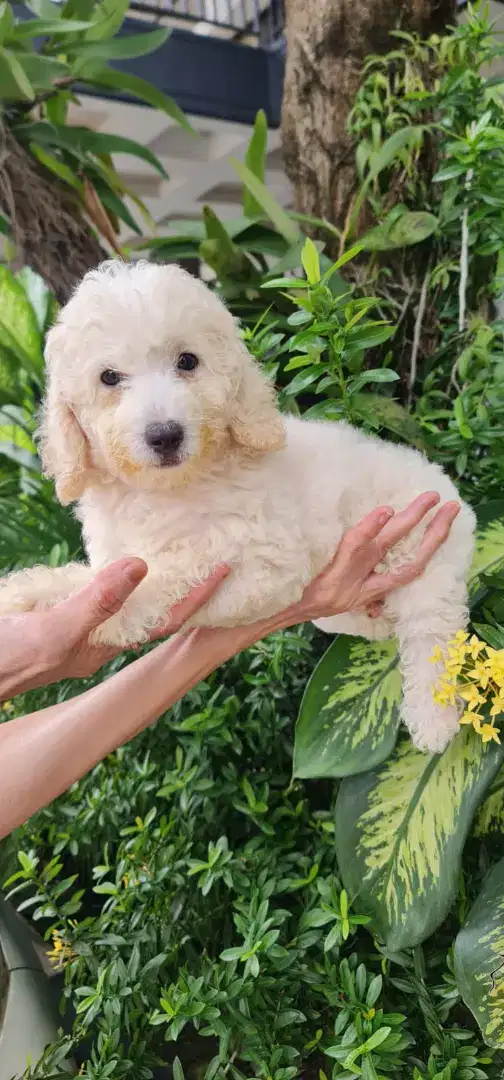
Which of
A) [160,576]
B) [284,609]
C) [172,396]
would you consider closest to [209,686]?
[284,609]

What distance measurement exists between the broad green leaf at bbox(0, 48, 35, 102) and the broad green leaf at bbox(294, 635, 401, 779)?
141cm

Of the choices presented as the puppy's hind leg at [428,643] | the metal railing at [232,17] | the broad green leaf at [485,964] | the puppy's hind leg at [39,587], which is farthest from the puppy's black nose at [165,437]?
the metal railing at [232,17]

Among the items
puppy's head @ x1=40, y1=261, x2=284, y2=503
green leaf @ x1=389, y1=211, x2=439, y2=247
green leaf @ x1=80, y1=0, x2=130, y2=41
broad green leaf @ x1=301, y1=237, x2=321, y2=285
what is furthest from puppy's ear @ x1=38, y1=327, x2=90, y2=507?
green leaf @ x1=80, y1=0, x2=130, y2=41

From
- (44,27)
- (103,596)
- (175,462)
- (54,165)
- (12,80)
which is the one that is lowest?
(103,596)

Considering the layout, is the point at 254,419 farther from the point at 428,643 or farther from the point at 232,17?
the point at 232,17

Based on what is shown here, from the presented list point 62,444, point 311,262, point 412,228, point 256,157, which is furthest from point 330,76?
point 62,444

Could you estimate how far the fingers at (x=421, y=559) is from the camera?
1.04 meters

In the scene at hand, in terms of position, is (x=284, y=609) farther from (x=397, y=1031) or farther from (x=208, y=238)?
(x=208, y=238)

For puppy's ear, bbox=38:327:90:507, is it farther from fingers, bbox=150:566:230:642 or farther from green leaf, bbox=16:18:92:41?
green leaf, bbox=16:18:92:41

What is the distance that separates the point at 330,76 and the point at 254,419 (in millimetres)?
1371

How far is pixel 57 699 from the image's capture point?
1.61m

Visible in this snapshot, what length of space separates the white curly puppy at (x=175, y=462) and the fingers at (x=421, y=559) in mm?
104

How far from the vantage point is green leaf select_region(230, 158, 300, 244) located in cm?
164

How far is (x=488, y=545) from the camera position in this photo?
47.1 inches
